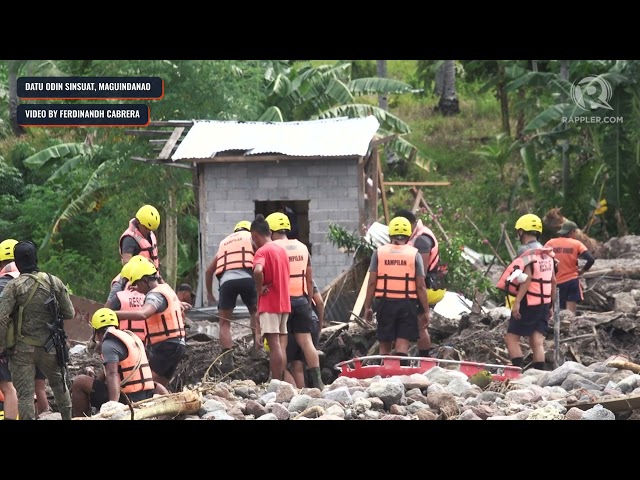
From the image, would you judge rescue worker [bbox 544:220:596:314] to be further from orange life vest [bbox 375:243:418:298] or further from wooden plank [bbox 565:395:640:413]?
wooden plank [bbox 565:395:640:413]

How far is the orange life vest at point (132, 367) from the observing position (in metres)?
11.4

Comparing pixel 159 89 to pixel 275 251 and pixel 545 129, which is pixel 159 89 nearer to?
pixel 275 251

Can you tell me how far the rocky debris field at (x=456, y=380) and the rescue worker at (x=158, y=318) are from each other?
0.38 meters

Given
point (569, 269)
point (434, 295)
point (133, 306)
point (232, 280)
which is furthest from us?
point (569, 269)

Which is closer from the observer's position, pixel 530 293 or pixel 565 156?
pixel 530 293

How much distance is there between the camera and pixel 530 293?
45.7ft

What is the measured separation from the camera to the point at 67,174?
26375 millimetres

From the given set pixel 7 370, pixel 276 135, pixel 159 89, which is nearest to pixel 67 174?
pixel 276 135

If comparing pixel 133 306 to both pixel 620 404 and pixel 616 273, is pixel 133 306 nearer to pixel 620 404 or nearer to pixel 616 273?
pixel 620 404

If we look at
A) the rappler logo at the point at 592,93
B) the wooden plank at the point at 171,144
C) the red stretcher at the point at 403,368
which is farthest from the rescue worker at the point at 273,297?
the rappler logo at the point at 592,93

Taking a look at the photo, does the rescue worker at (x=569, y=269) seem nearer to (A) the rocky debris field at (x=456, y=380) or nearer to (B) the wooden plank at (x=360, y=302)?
(A) the rocky debris field at (x=456, y=380)

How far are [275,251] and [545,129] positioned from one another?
1525 cm

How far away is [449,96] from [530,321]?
21.5 meters

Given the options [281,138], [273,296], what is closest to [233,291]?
[273,296]
